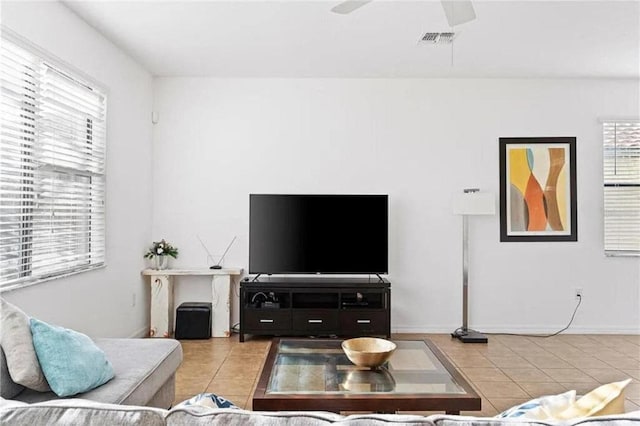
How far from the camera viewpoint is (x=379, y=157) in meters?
5.32

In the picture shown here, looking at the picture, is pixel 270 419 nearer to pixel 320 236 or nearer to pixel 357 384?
pixel 357 384

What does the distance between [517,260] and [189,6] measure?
3908 millimetres

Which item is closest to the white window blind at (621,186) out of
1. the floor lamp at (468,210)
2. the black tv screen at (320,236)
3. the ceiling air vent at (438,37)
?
the floor lamp at (468,210)

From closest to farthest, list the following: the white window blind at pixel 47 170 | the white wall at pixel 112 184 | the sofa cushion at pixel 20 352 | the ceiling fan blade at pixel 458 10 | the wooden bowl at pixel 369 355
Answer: the sofa cushion at pixel 20 352 < the ceiling fan blade at pixel 458 10 < the wooden bowl at pixel 369 355 < the white window blind at pixel 47 170 < the white wall at pixel 112 184

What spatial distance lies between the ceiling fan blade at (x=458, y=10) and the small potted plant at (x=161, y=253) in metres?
3.61

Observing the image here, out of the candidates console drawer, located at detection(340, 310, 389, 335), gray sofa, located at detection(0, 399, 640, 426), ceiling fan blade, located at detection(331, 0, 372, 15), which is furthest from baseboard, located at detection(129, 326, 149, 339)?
gray sofa, located at detection(0, 399, 640, 426)

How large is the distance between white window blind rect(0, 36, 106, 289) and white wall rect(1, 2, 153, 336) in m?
0.12

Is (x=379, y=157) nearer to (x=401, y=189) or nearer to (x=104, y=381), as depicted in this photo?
(x=401, y=189)

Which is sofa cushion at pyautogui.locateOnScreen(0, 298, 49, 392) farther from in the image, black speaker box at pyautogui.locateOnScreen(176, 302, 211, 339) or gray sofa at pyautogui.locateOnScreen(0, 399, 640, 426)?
black speaker box at pyautogui.locateOnScreen(176, 302, 211, 339)

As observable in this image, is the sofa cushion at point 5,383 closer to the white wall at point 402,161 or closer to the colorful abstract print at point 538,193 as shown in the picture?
the white wall at point 402,161

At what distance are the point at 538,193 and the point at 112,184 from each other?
4.10 metres

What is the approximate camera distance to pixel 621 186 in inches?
209

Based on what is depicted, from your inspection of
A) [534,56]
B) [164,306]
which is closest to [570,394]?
[534,56]

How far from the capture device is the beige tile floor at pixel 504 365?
3461 millimetres
